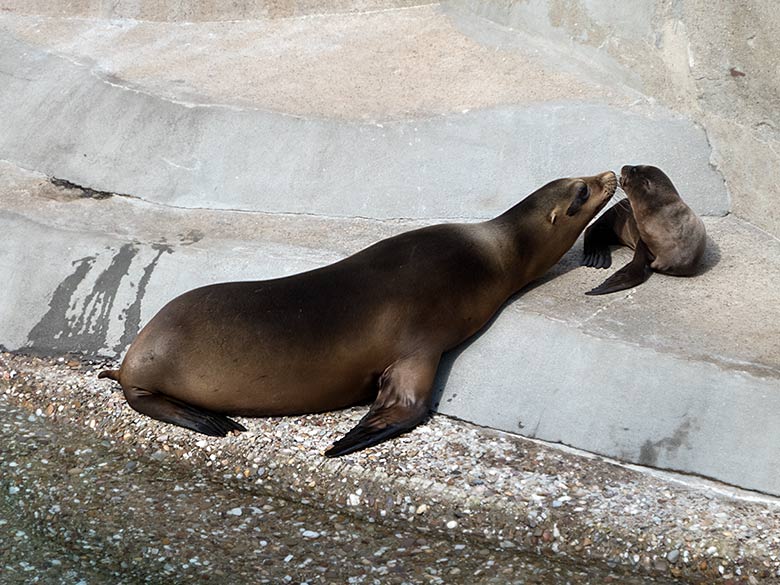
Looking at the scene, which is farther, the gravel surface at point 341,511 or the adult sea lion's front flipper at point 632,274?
the adult sea lion's front flipper at point 632,274

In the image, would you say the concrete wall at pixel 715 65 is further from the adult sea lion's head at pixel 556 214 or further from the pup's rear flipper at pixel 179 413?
the pup's rear flipper at pixel 179 413

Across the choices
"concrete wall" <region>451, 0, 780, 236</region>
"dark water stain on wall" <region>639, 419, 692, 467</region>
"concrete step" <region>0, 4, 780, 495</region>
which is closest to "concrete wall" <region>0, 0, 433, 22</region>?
"concrete step" <region>0, 4, 780, 495</region>

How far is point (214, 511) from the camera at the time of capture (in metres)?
4.18

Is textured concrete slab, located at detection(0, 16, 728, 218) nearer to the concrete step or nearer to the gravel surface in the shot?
the concrete step

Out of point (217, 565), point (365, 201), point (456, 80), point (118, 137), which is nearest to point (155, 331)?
point (217, 565)

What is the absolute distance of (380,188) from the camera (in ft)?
20.3

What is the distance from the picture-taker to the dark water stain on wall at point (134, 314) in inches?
211

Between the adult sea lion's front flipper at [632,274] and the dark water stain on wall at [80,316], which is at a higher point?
the adult sea lion's front flipper at [632,274]

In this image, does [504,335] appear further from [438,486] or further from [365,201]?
[365,201]

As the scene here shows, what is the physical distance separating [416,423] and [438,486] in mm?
416

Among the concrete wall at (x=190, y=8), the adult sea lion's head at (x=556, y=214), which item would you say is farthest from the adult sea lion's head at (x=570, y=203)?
the concrete wall at (x=190, y=8)

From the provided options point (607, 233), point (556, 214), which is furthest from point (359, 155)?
point (607, 233)

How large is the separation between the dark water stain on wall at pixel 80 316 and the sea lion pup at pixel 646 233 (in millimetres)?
2399

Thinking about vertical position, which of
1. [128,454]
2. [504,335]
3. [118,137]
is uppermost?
[118,137]
